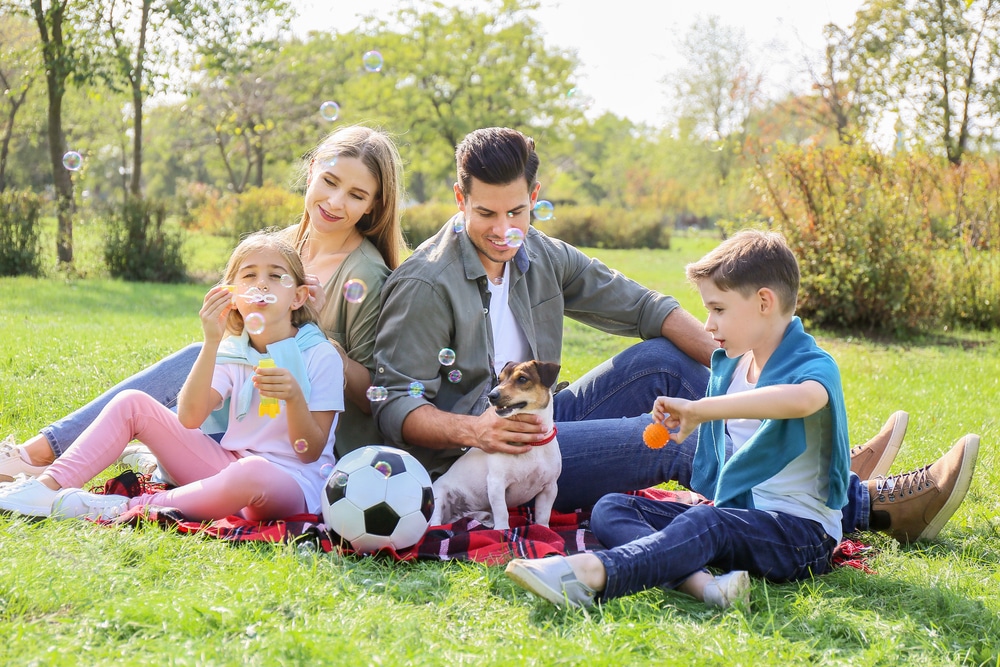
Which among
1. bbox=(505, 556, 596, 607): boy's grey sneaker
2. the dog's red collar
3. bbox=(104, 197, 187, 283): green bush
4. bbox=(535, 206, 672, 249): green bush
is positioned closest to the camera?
bbox=(505, 556, 596, 607): boy's grey sneaker

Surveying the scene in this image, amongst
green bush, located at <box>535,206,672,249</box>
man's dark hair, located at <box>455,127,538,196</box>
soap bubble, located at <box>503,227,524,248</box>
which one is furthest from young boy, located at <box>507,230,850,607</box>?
green bush, located at <box>535,206,672,249</box>

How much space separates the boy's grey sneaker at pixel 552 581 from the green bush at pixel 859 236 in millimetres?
9028

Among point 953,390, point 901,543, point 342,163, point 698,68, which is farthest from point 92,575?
point 698,68

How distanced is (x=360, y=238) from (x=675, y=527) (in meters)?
2.23

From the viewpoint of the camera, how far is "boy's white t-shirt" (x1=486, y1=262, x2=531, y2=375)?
4.11 meters

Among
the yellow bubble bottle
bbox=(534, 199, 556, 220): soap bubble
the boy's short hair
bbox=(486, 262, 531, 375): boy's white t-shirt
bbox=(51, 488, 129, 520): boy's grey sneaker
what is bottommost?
bbox=(51, 488, 129, 520): boy's grey sneaker

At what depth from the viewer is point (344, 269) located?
13.8 feet

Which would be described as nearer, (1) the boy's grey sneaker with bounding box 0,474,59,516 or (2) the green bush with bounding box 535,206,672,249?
(1) the boy's grey sneaker with bounding box 0,474,59,516

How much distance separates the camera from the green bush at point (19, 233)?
14.1 meters

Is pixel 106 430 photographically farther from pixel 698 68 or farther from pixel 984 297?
pixel 698 68

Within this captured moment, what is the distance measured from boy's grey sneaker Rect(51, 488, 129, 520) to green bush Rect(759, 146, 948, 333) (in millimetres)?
9347

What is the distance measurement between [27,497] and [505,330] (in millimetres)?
2099

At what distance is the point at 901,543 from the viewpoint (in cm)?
387

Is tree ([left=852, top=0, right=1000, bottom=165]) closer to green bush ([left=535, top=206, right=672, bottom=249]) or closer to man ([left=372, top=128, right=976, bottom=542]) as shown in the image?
green bush ([left=535, top=206, right=672, bottom=249])
